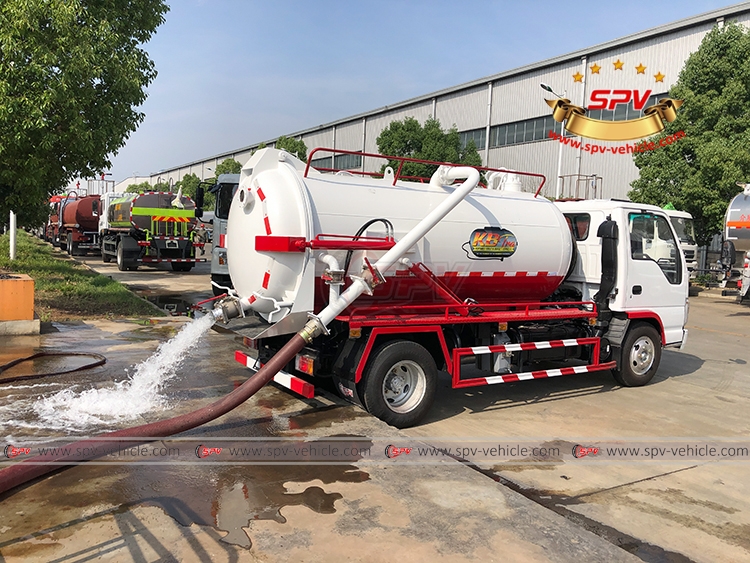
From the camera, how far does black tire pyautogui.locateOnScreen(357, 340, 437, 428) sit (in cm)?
Result: 604

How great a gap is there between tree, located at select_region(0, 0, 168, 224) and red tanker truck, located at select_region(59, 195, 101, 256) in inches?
649

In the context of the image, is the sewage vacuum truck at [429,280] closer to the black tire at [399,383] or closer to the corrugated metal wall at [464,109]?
the black tire at [399,383]

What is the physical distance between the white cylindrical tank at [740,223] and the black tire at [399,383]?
Answer: 1583cm

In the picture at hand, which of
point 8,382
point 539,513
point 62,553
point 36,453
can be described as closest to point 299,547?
point 62,553

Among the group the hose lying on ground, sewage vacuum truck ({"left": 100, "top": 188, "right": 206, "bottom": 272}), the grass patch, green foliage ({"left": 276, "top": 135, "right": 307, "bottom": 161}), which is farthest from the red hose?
green foliage ({"left": 276, "top": 135, "right": 307, "bottom": 161})

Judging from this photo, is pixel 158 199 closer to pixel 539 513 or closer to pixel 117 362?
pixel 117 362

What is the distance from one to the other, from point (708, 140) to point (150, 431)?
79.0 feet

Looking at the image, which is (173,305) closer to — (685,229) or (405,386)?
(405,386)

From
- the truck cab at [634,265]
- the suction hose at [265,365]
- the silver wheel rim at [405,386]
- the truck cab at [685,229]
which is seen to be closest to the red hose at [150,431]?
the suction hose at [265,365]

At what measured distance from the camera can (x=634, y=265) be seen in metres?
8.16

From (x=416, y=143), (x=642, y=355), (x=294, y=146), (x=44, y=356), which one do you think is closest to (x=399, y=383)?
(x=642, y=355)

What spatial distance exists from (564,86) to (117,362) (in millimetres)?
31085

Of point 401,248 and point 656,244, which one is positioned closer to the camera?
point 401,248

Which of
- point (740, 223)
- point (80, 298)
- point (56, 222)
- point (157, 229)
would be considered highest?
point (740, 223)
